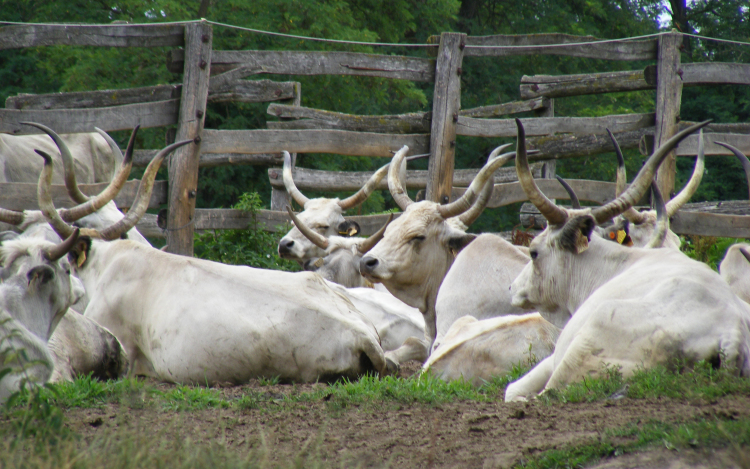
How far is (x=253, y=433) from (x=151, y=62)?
13.7 meters

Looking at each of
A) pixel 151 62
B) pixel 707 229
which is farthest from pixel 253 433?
pixel 151 62

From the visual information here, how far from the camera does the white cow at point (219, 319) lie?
17.3 ft

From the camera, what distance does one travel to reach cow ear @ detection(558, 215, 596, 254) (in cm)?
505

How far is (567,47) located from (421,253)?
4.32m

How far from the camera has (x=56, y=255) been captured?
462 cm

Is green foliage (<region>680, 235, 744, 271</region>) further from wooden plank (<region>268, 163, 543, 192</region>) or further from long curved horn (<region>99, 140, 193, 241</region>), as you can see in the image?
long curved horn (<region>99, 140, 193, 241</region>)

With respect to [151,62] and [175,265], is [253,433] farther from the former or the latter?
[151,62]

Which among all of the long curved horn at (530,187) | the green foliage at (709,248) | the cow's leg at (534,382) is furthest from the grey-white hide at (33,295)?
the green foliage at (709,248)

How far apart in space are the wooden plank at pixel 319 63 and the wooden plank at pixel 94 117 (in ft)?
1.86

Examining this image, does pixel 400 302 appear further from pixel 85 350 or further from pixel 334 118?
pixel 334 118

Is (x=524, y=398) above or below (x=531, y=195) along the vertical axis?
below

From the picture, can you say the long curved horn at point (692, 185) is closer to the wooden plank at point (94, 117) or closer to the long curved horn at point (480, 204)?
the long curved horn at point (480, 204)

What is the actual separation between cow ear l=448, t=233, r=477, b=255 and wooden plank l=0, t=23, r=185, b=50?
387 centimetres

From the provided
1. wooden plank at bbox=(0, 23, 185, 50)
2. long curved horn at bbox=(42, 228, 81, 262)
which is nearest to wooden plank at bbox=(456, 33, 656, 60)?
wooden plank at bbox=(0, 23, 185, 50)
